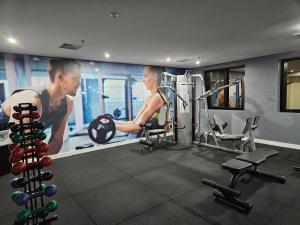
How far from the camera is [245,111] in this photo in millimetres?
5258

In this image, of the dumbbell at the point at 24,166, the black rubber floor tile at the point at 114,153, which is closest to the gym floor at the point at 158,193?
the black rubber floor tile at the point at 114,153

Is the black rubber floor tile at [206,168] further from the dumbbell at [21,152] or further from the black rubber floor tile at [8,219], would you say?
the black rubber floor tile at [8,219]

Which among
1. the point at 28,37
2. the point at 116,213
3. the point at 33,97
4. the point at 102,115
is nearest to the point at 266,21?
the point at 116,213

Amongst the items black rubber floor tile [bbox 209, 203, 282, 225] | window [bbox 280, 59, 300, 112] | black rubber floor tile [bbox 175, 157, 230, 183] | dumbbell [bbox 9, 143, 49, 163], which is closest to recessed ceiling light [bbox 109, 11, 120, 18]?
dumbbell [bbox 9, 143, 49, 163]

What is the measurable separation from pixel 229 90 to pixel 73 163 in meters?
4.74

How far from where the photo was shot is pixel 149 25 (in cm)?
248

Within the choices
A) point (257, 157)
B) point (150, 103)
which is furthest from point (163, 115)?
point (257, 157)

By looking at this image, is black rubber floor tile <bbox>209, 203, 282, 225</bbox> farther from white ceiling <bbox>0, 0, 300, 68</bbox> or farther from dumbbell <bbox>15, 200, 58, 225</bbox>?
white ceiling <bbox>0, 0, 300, 68</bbox>

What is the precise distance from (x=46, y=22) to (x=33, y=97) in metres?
2.31

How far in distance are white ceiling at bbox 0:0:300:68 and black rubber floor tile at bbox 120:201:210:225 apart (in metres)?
2.24

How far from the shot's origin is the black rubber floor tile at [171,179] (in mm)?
2684

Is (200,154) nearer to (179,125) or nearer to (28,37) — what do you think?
(179,125)

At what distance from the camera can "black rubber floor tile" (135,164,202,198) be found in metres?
2.68

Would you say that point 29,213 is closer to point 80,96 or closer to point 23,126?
point 23,126
